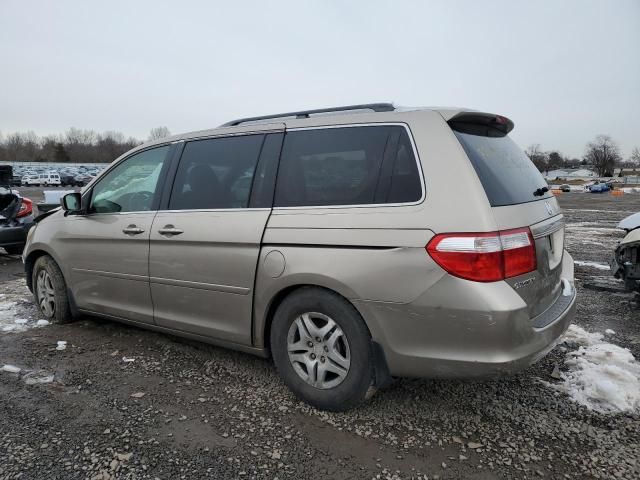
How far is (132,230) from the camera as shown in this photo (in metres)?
3.78

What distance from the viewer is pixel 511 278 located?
243 cm

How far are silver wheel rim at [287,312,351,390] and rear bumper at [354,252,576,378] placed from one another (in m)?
0.26

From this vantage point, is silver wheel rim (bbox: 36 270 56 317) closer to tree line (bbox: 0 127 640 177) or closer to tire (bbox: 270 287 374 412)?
tire (bbox: 270 287 374 412)

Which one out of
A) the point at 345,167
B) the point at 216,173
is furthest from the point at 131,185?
the point at 345,167

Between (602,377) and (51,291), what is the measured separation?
16.0 feet

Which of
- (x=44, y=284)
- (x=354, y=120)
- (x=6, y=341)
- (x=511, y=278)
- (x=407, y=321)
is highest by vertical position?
(x=354, y=120)

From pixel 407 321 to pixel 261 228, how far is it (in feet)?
3.68

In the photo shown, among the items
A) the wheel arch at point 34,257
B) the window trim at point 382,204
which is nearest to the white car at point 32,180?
the wheel arch at point 34,257

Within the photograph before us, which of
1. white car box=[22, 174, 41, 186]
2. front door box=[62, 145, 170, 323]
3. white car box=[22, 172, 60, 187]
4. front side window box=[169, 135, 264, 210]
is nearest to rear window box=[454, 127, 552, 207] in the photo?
front side window box=[169, 135, 264, 210]

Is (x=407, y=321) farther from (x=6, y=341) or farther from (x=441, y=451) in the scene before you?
(x=6, y=341)

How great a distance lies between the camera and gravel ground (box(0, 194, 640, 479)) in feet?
7.88

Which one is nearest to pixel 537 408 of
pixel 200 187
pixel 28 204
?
pixel 200 187

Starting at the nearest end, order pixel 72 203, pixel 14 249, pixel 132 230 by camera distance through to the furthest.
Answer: pixel 132 230, pixel 72 203, pixel 14 249

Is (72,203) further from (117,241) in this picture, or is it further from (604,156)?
(604,156)
